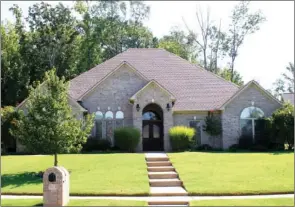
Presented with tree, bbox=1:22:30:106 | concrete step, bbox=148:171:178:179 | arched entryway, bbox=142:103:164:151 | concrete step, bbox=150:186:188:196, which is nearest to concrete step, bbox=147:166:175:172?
concrete step, bbox=148:171:178:179

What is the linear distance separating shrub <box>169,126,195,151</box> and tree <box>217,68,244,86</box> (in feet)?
98.2

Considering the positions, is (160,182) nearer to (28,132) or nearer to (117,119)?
(28,132)

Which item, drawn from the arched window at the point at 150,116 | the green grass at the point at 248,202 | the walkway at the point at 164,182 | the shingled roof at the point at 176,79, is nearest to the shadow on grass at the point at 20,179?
the walkway at the point at 164,182

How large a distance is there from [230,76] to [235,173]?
41.5 metres

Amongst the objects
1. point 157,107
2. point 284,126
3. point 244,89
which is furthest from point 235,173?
point 157,107

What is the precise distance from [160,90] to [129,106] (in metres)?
2.91

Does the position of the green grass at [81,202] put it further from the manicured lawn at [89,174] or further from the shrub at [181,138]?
the shrub at [181,138]

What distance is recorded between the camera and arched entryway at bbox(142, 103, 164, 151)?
34.1 meters

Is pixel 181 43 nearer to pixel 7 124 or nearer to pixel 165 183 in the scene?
pixel 7 124

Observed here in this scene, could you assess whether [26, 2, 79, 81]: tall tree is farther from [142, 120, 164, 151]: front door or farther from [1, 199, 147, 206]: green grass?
[1, 199, 147, 206]: green grass

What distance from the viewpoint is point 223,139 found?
33.4 meters

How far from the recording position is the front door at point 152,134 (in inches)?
1342

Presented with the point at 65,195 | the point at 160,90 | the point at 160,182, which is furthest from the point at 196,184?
the point at 160,90

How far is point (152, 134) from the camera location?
112 ft
